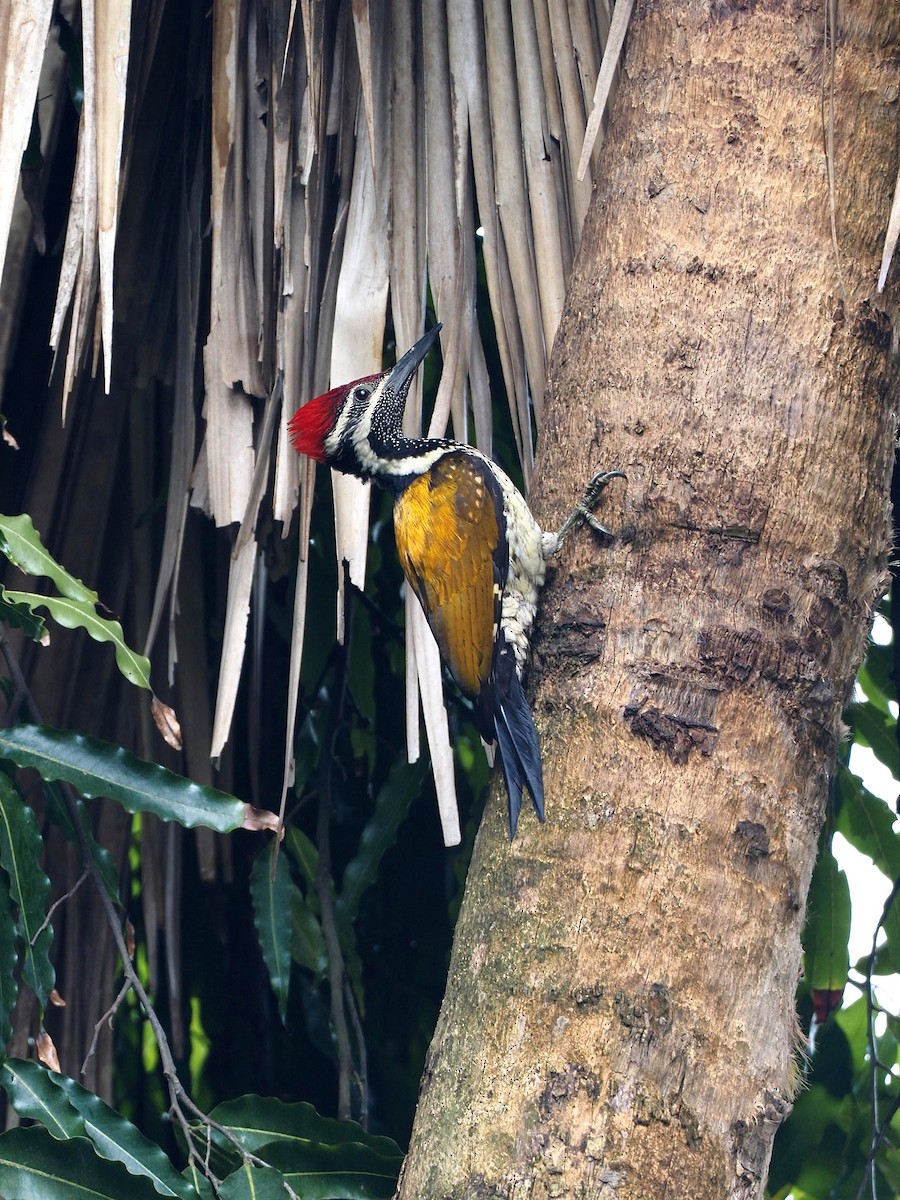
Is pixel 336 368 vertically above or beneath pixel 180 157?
beneath

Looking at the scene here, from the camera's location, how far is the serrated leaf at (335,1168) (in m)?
1.80

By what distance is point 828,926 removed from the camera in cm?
268

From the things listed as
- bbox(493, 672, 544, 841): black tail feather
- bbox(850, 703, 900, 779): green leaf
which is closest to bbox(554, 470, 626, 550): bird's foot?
bbox(493, 672, 544, 841): black tail feather

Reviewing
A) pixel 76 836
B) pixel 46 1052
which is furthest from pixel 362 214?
pixel 46 1052

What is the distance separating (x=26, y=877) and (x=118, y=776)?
7.3 inches

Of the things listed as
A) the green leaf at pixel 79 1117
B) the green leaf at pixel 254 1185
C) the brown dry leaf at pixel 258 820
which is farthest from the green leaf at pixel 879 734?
the green leaf at pixel 79 1117

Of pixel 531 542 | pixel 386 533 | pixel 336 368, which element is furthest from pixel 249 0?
pixel 386 533

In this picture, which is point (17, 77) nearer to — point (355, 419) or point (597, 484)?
point (597, 484)

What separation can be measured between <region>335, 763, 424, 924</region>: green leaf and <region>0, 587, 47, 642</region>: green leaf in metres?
0.95

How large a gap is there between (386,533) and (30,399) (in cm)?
97

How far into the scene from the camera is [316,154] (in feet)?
7.11

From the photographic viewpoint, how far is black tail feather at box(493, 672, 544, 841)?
156cm

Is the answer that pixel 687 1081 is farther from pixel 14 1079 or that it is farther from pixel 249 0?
pixel 249 0

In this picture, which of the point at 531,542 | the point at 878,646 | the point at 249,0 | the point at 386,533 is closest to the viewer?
the point at 531,542
